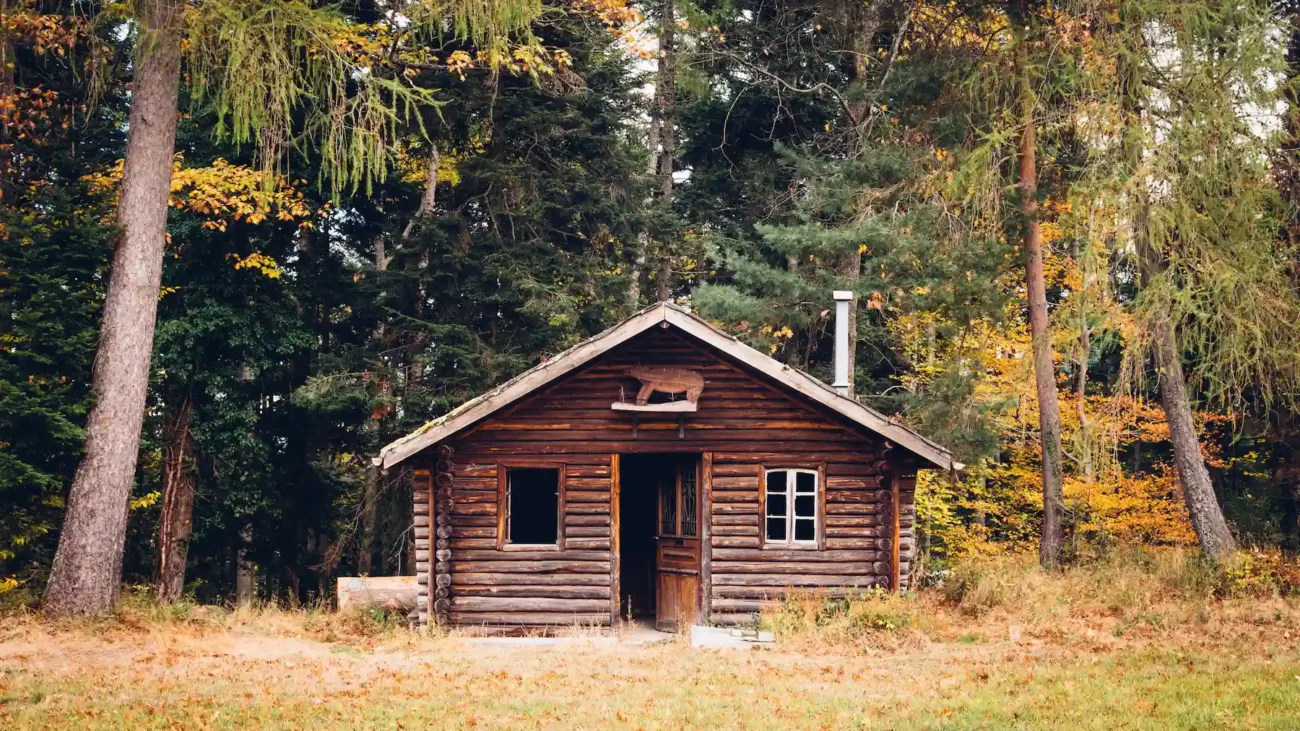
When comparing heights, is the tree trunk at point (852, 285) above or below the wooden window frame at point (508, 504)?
above

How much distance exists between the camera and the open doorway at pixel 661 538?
18031mm

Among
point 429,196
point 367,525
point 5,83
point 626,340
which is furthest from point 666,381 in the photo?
point 5,83

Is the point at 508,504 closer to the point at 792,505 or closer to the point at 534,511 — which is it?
the point at 534,511

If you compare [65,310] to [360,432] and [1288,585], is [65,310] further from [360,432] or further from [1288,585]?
[1288,585]

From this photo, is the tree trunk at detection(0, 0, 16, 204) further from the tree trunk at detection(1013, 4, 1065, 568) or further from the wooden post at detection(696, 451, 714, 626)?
the tree trunk at detection(1013, 4, 1065, 568)

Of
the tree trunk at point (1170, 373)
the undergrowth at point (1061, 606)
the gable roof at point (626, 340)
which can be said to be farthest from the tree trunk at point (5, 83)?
the tree trunk at point (1170, 373)

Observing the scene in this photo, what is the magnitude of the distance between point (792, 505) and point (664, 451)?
2.02 meters

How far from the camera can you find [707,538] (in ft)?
57.5

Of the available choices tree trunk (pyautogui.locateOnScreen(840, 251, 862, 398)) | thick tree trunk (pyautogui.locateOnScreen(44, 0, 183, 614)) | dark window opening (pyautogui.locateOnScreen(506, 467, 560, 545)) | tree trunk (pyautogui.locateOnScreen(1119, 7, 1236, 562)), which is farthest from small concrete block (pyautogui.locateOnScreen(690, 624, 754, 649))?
tree trunk (pyautogui.locateOnScreen(840, 251, 862, 398))

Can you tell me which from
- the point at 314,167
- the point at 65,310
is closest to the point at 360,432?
the point at 314,167

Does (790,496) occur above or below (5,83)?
below

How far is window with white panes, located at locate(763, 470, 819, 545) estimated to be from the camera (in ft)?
58.0

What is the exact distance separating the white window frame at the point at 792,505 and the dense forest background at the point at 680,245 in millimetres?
3899

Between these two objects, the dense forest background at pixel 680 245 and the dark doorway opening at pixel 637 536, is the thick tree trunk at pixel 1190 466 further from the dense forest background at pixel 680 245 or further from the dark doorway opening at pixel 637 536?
the dark doorway opening at pixel 637 536
